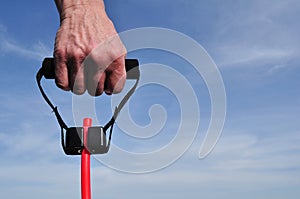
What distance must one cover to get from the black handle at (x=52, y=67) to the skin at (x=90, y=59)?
12 centimetres

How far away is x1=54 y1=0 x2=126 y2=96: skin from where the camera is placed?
3068 millimetres

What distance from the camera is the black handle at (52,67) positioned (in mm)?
3281

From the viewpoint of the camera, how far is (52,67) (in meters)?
3.29

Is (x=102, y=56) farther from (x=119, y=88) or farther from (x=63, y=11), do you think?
(x=63, y=11)

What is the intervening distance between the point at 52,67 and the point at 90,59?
0.35 m

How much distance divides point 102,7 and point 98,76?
625 millimetres

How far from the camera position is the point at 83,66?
10.2 feet

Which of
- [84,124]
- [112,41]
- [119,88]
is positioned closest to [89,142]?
[84,124]

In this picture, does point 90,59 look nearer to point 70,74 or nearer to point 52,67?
point 70,74

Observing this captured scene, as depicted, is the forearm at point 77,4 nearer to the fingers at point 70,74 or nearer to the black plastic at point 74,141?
the fingers at point 70,74

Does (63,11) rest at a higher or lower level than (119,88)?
higher

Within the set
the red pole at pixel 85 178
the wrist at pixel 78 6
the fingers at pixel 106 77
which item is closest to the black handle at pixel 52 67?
the fingers at pixel 106 77

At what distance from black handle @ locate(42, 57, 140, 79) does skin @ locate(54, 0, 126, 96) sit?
0.12 meters

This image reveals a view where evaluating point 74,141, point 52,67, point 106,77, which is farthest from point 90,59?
point 74,141
